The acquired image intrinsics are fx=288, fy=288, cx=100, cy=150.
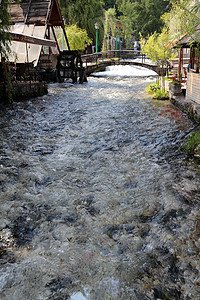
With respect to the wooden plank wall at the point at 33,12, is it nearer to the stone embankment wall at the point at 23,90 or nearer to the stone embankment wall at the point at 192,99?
the stone embankment wall at the point at 23,90

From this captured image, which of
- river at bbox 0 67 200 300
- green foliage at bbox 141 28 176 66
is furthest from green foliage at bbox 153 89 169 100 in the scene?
river at bbox 0 67 200 300

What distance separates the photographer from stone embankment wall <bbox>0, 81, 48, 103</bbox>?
478 inches

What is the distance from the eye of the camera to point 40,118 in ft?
35.6

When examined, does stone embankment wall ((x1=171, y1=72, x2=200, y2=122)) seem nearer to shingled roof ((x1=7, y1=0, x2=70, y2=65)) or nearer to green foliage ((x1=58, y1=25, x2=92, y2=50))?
A: shingled roof ((x1=7, y1=0, x2=70, y2=65))

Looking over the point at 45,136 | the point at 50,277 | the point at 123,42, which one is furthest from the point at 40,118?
the point at 123,42

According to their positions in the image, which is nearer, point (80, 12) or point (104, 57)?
point (80, 12)

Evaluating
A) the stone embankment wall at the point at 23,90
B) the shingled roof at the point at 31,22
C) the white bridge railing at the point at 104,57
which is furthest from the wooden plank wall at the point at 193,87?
the white bridge railing at the point at 104,57

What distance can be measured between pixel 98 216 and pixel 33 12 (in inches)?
768

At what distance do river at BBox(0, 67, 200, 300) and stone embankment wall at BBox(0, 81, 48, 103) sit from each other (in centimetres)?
395

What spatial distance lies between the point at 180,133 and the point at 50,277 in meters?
6.32

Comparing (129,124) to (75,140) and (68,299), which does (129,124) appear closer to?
(75,140)

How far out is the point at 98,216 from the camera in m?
4.34

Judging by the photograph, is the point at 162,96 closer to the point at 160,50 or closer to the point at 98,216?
the point at 160,50

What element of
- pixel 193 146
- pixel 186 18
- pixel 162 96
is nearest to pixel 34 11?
pixel 162 96
